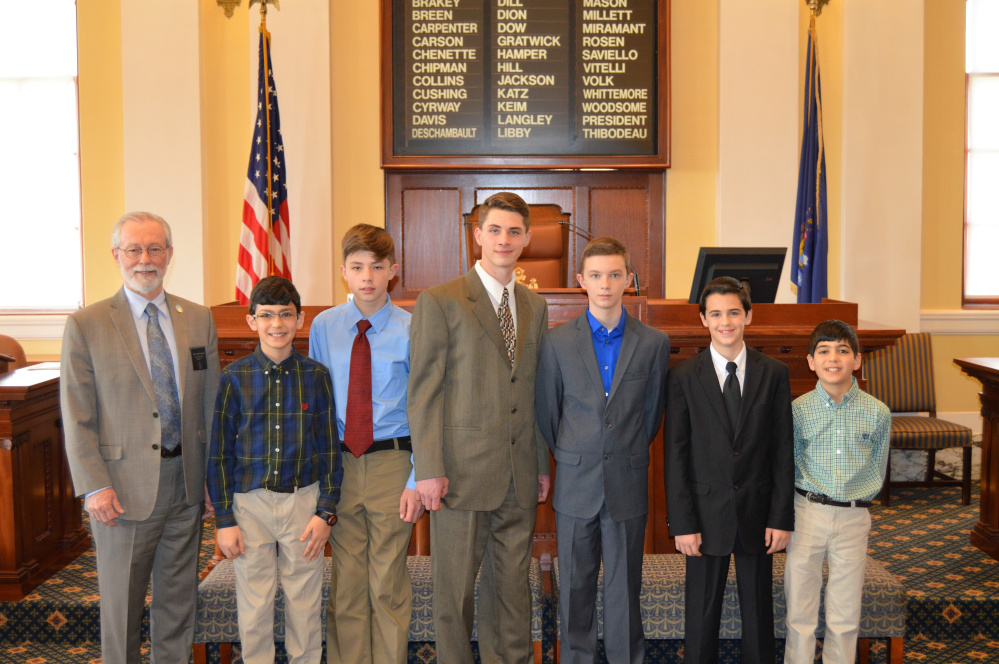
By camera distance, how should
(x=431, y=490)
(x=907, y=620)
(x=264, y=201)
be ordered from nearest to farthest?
(x=431, y=490)
(x=907, y=620)
(x=264, y=201)

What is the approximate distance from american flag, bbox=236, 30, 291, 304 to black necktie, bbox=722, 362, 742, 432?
3.37m

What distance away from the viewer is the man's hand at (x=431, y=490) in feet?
7.54

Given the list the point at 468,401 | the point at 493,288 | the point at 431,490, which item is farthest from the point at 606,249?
the point at 431,490

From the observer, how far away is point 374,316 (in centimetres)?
254

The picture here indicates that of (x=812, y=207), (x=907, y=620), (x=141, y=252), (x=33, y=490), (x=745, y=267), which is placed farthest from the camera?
(x=812, y=207)

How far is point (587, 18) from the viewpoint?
572 centimetres

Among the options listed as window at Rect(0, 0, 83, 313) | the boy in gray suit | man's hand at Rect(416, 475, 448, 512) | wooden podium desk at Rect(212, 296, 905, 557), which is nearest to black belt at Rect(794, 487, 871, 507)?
the boy in gray suit

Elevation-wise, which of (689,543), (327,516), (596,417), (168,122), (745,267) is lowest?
(689,543)

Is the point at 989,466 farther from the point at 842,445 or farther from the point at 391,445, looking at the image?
the point at 391,445

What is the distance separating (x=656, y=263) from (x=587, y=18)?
1.98 metres

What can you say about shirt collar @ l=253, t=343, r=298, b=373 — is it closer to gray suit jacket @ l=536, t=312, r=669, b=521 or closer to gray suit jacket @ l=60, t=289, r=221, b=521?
gray suit jacket @ l=60, t=289, r=221, b=521

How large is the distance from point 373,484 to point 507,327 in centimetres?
68

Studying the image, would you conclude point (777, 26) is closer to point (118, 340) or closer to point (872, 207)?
point (872, 207)

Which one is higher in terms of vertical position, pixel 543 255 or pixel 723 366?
pixel 543 255
